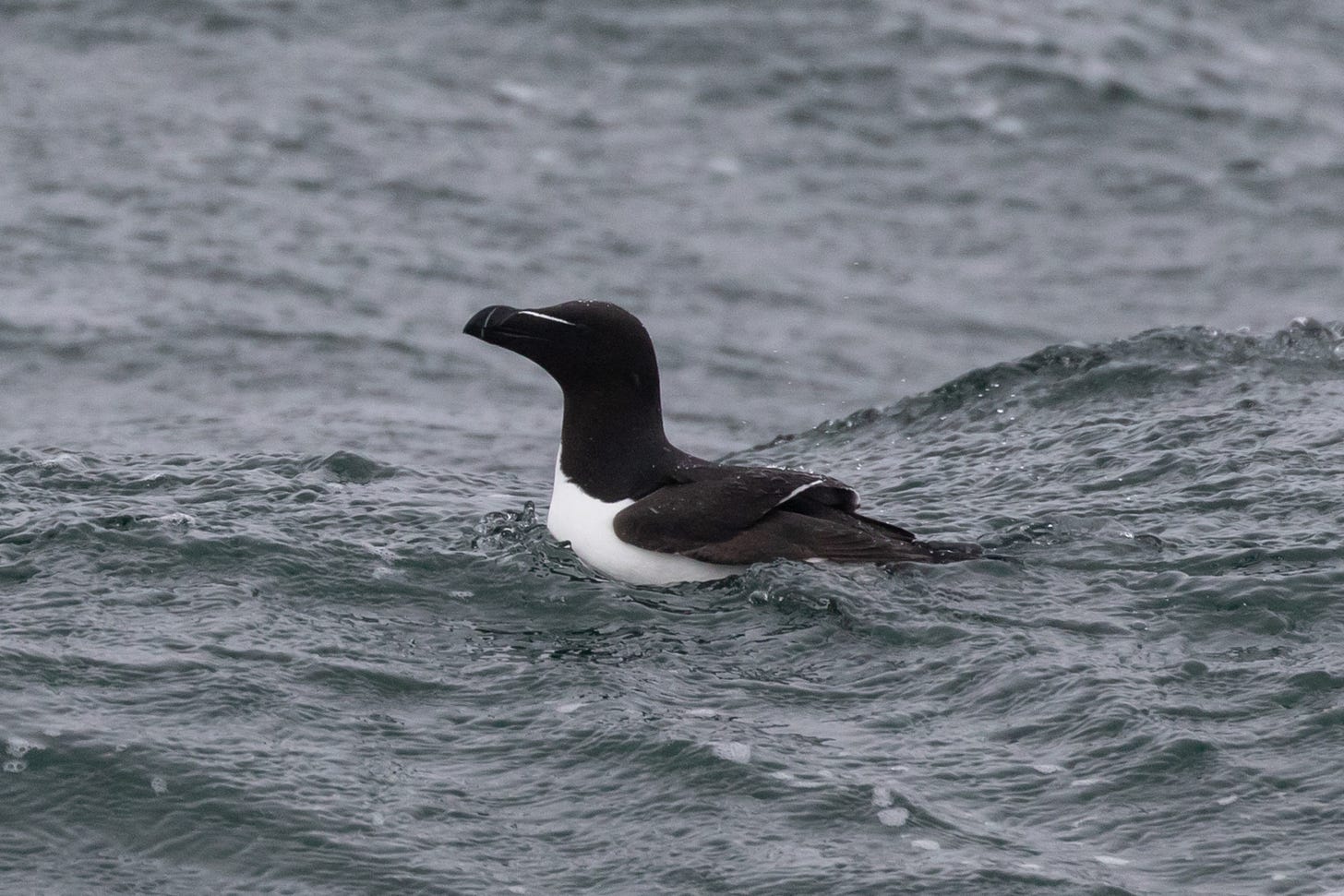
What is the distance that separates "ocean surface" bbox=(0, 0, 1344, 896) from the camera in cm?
586

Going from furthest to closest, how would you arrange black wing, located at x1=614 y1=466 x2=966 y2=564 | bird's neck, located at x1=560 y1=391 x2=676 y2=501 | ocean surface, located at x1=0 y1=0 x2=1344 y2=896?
bird's neck, located at x1=560 y1=391 x2=676 y2=501 < black wing, located at x1=614 y1=466 x2=966 y2=564 < ocean surface, located at x1=0 y1=0 x2=1344 y2=896

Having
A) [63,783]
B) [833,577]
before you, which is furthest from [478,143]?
[63,783]

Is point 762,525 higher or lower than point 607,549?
higher

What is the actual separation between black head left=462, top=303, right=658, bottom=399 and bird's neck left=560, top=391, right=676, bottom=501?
0.05 metres

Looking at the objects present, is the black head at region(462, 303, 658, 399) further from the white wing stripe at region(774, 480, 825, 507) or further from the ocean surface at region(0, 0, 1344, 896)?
the white wing stripe at region(774, 480, 825, 507)

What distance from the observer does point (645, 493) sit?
784 cm

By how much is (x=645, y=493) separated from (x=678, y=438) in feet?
13.5

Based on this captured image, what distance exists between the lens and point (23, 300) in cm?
1343

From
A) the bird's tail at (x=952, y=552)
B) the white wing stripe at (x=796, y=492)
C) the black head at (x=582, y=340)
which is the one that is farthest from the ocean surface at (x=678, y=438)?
the black head at (x=582, y=340)

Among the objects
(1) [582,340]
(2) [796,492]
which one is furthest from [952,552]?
(1) [582,340]

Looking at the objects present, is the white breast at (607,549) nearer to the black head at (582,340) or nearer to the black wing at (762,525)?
the black wing at (762,525)

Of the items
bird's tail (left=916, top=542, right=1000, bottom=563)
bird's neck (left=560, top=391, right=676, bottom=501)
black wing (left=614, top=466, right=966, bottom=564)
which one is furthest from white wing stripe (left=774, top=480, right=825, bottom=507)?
bird's neck (left=560, top=391, right=676, bottom=501)

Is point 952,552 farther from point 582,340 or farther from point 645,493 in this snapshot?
point 582,340

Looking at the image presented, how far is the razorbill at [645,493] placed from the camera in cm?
748
